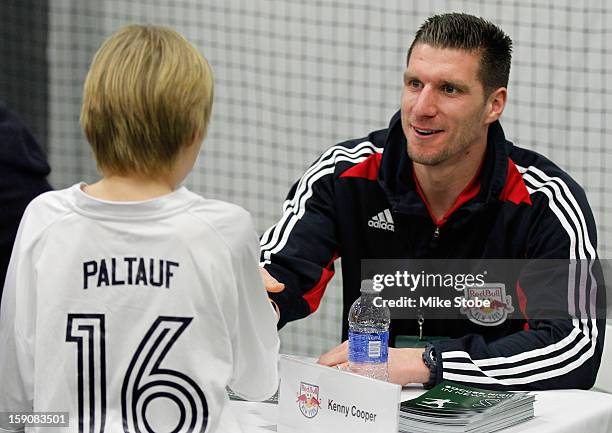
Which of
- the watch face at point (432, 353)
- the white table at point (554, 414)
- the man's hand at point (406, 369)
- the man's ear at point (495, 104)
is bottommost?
the white table at point (554, 414)

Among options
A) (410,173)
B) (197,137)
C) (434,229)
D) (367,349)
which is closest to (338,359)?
(367,349)

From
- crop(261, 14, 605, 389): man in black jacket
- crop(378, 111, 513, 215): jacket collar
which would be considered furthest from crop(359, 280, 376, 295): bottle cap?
crop(378, 111, 513, 215): jacket collar

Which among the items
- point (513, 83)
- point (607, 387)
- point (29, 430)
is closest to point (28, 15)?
point (513, 83)

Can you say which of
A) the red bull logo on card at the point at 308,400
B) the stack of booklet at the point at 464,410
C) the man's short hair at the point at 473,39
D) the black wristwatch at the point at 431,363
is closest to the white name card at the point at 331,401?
the red bull logo on card at the point at 308,400

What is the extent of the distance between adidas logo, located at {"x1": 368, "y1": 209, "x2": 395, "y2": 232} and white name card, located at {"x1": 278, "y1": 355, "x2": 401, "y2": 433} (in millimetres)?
761

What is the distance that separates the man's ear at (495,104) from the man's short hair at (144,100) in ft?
4.19

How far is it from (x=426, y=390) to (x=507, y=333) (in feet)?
1.57

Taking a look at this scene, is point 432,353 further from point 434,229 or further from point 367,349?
point 434,229

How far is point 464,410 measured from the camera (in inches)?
71.2

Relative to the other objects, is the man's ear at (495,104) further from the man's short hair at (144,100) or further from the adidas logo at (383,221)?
the man's short hair at (144,100)

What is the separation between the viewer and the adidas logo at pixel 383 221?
258 cm

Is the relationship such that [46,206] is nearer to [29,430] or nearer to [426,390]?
[29,430]

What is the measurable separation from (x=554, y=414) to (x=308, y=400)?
49 cm

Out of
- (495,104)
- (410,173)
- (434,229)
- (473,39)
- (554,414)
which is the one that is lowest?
(554,414)
